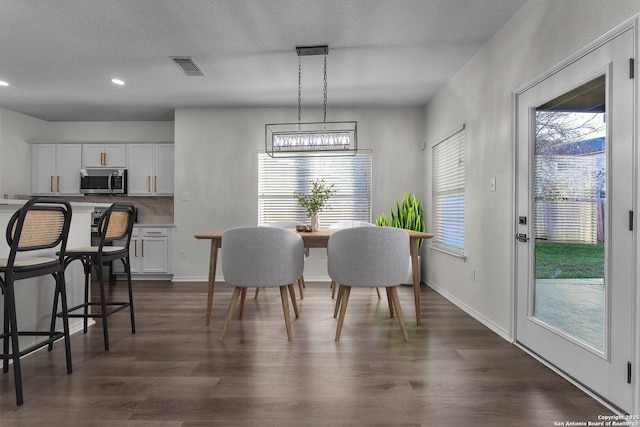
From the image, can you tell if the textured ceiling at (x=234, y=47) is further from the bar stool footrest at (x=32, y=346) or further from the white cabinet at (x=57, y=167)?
the bar stool footrest at (x=32, y=346)

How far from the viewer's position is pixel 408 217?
5004 millimetres

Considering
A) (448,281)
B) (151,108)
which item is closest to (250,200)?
(151,108)

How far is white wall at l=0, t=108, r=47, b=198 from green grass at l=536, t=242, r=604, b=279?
6.65 meters

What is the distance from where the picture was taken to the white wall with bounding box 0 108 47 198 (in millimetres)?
5449

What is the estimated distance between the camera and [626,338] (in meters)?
1.79

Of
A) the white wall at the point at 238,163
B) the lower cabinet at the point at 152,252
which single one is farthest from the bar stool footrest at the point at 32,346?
the lower cabinet at the point at 152,252

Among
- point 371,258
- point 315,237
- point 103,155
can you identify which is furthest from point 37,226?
point 103,155

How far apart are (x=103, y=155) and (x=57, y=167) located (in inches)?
29.8

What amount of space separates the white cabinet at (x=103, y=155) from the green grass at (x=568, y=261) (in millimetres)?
5621

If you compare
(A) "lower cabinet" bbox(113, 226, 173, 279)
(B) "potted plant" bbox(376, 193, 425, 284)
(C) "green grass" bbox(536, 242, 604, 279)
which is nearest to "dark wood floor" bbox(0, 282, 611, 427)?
(C) "green grass" bbox(536, 242, 604, 279)

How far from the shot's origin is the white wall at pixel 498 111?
221 cm

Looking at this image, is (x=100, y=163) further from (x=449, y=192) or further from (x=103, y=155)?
(x=449, y=192)

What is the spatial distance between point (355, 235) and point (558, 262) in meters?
1.33

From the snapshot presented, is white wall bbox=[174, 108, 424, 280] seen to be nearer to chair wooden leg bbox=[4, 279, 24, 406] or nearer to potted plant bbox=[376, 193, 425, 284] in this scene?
potted plant bbox=[376, 193, 425, 284]
